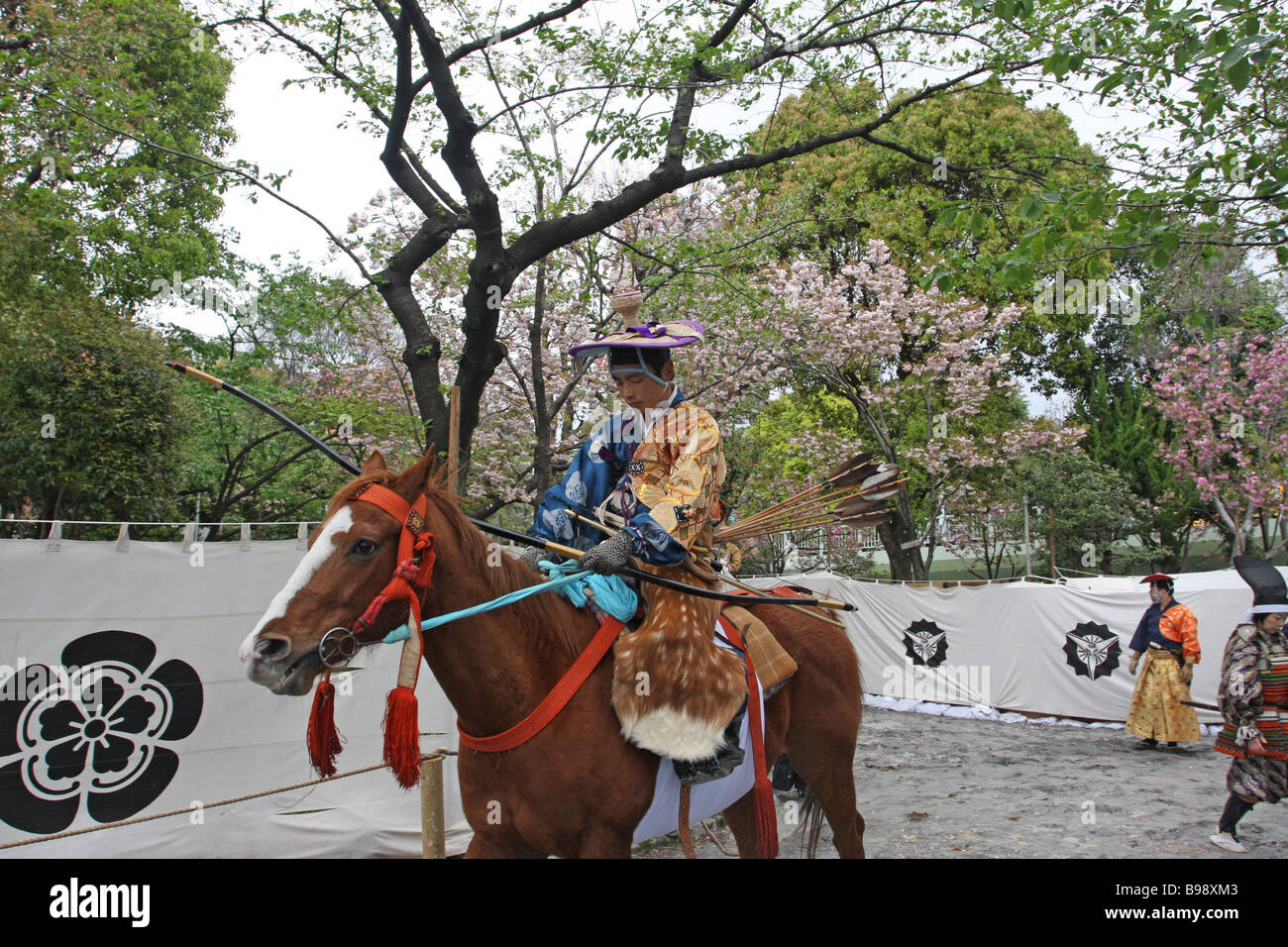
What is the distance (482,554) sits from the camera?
10.6 feet

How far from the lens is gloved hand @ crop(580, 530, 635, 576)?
3221mm

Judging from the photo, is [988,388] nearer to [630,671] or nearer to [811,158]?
[811,158]

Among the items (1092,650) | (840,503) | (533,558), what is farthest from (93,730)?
(1092,650)

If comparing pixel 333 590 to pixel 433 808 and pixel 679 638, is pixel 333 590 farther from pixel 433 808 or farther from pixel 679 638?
pixel 433 808

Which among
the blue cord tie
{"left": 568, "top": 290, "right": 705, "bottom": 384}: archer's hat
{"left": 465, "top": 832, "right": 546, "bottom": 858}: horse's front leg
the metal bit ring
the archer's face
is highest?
{"left": 568, "top": 290, "right": 705, "bottom": 384}: archer's hat

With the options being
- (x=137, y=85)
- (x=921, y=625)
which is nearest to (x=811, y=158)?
(x=921, y=625)

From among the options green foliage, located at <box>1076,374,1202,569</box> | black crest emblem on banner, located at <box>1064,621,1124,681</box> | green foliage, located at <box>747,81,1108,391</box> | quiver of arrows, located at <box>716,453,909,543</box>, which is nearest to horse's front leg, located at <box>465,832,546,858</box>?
quiver of arrows, located at <box>716,453,909,543</box>

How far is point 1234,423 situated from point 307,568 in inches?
944

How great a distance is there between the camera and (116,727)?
498 cm

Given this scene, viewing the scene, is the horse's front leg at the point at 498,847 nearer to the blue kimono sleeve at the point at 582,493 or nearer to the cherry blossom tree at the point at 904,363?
the blue kimono sleeve at the point at 582,493

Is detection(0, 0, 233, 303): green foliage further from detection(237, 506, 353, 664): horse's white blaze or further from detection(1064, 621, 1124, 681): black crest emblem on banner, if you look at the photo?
detection(1064, 621, 1124, 681): black crest emblem on banner

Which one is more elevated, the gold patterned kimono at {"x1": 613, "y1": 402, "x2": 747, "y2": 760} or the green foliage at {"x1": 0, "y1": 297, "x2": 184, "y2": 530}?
the green foliage at {"x1": 0, "y1": 297, "x2": 184, "y2": 530}

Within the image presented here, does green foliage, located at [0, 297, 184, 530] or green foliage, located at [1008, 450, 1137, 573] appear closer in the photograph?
green foliage, located at [0, 297, 184, 530]

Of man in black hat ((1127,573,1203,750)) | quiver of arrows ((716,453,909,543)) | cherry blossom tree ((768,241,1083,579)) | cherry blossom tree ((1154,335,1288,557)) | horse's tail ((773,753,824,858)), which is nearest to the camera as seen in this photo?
quiver of arrows ((716,453,909,543))
